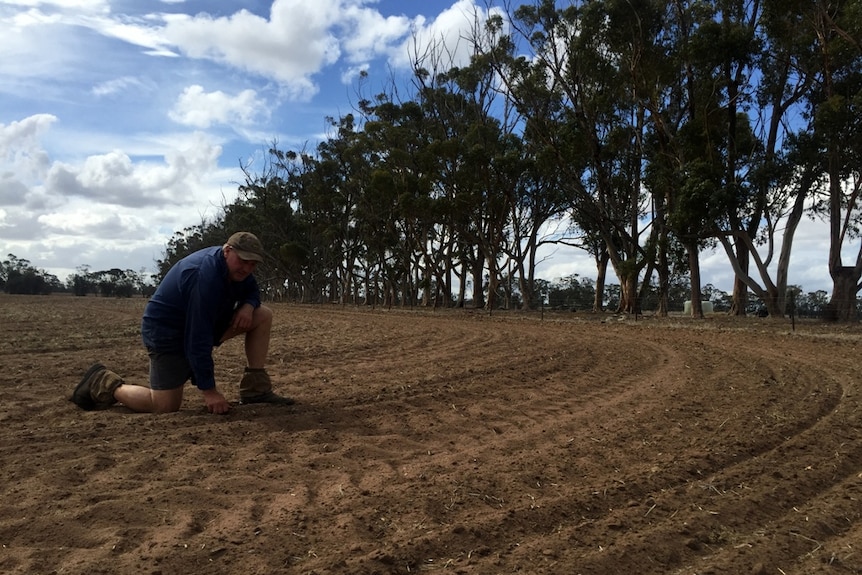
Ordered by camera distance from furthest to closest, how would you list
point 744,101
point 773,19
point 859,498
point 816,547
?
point 744,101 < point 773,19 < point 859,498 < point 816,547

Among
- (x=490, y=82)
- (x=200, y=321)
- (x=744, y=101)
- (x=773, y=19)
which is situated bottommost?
(x=200, y=321)

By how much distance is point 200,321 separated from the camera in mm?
4316

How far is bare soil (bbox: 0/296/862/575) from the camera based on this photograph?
8.07ft

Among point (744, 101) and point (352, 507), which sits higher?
point (744, 101)

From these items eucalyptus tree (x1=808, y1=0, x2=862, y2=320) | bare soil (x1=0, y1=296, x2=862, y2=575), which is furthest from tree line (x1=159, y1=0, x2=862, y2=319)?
bare soil (x1=0, y1=296, x2=862, y2=575)

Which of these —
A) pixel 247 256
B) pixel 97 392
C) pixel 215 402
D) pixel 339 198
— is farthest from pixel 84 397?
pixel 339 198

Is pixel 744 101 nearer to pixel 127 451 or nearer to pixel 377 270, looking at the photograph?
pixel 127 451

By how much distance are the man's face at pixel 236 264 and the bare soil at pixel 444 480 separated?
3.30 ft

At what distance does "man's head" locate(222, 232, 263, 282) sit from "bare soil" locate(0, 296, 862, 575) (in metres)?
1.02

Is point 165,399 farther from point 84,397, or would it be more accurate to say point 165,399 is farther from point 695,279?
point 695,279

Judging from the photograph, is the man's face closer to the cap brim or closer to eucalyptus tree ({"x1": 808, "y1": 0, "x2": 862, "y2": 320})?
the cap brim

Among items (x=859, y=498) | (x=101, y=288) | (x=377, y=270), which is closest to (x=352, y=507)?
(x=859, y=498)

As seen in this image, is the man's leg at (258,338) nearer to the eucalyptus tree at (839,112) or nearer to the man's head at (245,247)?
the man's head at (245,247)

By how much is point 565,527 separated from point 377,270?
42.5 meters
